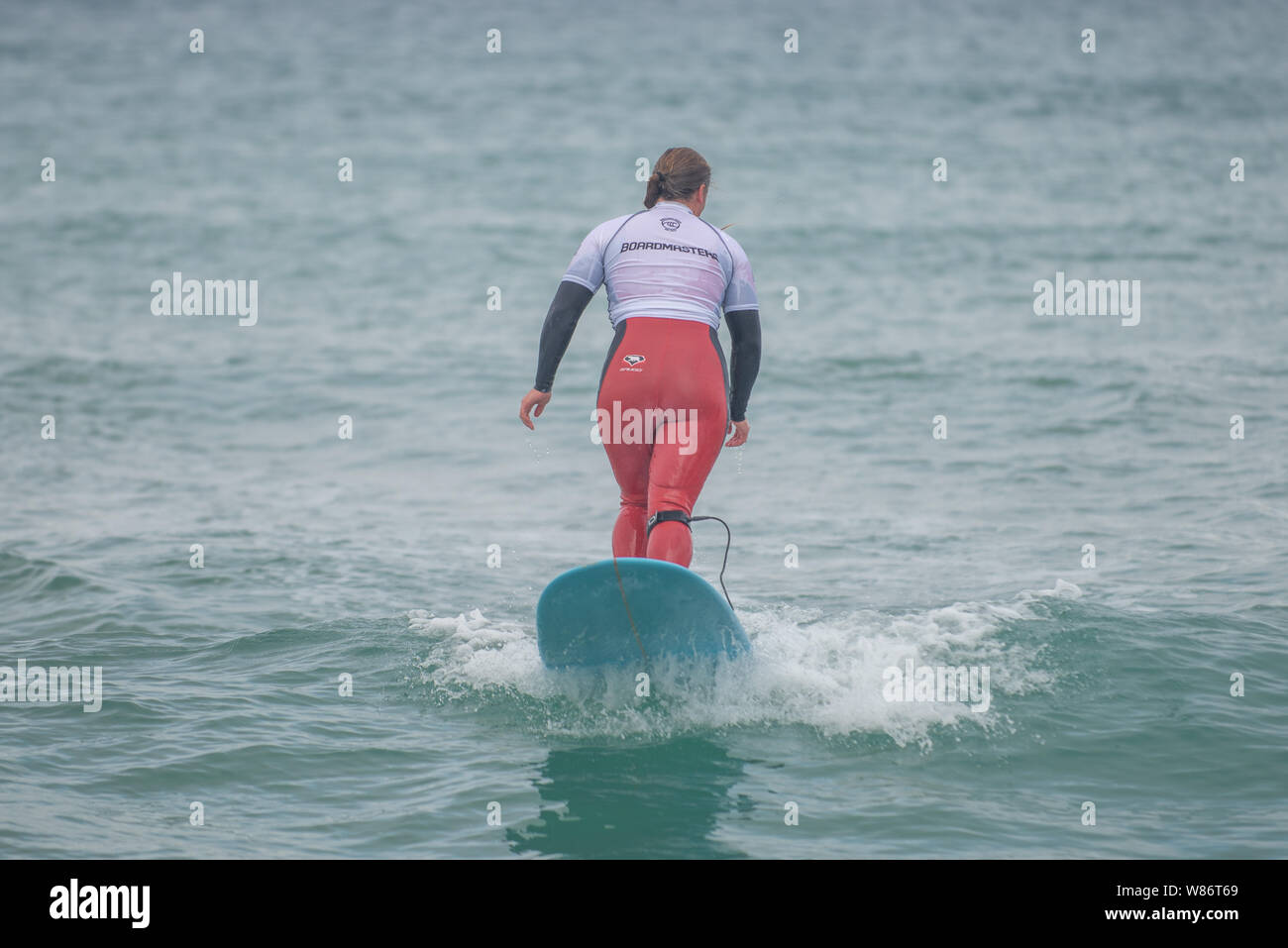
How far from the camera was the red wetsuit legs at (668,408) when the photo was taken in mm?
5945

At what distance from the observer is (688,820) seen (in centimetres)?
507

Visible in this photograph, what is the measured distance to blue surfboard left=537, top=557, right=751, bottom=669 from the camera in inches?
224

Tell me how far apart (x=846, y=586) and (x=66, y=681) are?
456 centimetres

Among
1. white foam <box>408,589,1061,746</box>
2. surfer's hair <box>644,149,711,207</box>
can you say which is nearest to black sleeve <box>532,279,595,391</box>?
surfer's hair <box>644,149,711,207</box>

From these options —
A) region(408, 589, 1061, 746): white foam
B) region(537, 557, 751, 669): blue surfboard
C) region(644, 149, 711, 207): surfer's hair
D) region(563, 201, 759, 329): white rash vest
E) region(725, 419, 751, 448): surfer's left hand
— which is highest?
region(644, 149, 711, 207): surfer's hair

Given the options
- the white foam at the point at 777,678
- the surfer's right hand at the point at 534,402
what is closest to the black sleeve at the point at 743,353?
the surfer's right hand at the point at 534,402

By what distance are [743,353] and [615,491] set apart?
5.44m

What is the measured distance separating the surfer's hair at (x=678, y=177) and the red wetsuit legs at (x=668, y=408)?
0.58 m

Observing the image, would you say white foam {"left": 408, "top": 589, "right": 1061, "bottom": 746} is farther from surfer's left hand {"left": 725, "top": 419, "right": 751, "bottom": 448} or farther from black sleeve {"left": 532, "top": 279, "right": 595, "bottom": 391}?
black sleeve {"left": 532, "top": 279, "right": 595, "bottom": 391}

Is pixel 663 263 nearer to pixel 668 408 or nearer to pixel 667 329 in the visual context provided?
pixel 667 329

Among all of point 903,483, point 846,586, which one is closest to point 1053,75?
point 903,483

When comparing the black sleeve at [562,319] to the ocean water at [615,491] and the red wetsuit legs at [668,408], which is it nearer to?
the red wetsuit legs at [668,408]
